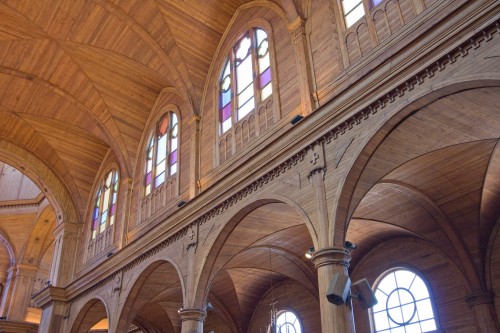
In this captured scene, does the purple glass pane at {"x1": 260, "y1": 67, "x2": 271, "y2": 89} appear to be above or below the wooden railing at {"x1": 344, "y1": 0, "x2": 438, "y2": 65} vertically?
above

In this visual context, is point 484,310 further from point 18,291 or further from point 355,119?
point 18,291

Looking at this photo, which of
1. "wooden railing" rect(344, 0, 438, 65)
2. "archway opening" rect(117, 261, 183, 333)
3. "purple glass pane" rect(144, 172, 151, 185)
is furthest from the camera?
"purple glass pane" rect(144, 172, 151, 185)

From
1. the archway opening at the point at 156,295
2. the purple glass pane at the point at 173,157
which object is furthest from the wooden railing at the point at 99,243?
the purple glass pane at the point at 173,157

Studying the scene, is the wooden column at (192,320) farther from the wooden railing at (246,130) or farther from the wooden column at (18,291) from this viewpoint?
the wooden column at (18,291)

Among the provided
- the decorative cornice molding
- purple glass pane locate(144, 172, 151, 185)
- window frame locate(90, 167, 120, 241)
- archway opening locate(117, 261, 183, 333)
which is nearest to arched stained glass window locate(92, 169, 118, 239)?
window frame locate(90, 167, 120, 241)

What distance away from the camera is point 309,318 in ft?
52.5

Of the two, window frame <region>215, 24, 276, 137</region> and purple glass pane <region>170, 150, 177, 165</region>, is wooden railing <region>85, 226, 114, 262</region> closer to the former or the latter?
purple glass pane <region>170, 150, 177, 165</region>

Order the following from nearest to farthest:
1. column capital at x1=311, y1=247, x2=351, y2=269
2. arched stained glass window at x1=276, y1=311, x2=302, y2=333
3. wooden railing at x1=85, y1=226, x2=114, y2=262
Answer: column capital at x1=311, y1=247, x2=351, y2=269 → arched stained glass window at x1=276, y1=311, x2=302, y2=333 → wooden railing at x1=85, y1=226, x2=114, y2=262

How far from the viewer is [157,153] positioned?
17094 mm

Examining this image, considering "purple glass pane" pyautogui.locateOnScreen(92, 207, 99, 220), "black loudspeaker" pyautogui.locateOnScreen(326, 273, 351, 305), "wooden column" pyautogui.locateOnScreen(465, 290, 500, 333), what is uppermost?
"purple glass pane" pyautogui.locateOnScreen(92, 207, 99, 220)

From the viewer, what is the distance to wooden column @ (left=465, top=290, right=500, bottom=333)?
1133cm

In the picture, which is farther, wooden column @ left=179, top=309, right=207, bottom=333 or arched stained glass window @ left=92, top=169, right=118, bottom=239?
arched stained glass window @ left=92, top=169, right=118, bottom=239

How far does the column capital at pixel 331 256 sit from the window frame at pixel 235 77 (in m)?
4.69

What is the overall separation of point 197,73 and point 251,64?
2544 millimetres
